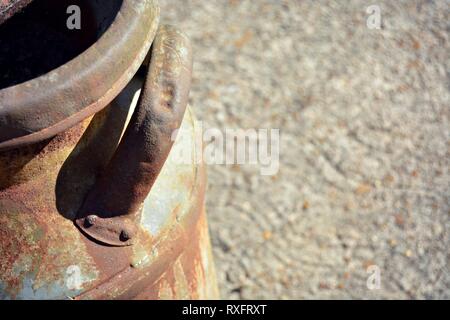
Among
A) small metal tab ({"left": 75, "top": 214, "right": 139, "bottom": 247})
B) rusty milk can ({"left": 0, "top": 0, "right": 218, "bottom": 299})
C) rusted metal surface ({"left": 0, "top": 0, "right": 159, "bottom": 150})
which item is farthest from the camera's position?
small metal tab ({"left": 75, "top": 214, "right": 139, "bottom": 247})

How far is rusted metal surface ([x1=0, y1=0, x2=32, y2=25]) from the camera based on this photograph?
1.60 m

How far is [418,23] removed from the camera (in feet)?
11.3

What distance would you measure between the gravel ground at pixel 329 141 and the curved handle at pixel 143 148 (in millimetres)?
1136

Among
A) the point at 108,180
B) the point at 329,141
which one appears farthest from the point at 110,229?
the point at 329,141

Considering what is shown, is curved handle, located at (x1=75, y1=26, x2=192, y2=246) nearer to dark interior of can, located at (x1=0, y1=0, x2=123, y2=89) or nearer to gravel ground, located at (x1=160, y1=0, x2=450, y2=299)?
dark interior of can, located at (x1=0, y1=0, x2=123, y2=89)

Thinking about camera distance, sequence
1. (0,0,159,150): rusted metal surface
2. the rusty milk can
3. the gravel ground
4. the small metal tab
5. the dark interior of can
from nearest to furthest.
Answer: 1. (0,0,159,150): rusted metal surface
2. the rusty milk can
3. the small metal tab
4. the dark interior of can
5. the gravel ground

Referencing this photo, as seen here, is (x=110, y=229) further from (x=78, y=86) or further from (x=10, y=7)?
(x=10, y=7)

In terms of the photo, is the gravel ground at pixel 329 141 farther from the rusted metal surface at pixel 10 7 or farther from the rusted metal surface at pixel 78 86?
the rusted metal surface at pixel 78 86

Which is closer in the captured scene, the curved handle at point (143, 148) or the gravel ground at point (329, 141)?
the curved handle at point (143, 148)

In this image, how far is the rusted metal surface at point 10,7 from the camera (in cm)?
160

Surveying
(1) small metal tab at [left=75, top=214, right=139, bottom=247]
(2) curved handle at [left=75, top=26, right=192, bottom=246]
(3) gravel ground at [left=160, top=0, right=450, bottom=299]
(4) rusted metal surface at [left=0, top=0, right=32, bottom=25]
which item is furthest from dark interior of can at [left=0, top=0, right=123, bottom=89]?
(3) gravel ground at [left=160, top=0, right=450, bottom=299]

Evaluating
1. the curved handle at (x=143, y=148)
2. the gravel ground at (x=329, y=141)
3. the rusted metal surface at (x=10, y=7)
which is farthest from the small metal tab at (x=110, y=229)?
the gravel ground at (x=329, y=141)

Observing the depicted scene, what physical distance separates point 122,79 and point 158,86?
12cm
